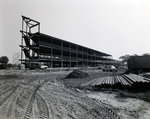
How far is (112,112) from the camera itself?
356 centimetres

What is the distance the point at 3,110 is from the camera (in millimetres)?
3707

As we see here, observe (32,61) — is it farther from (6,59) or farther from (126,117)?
(6,59)

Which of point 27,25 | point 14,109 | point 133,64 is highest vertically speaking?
point 27,25

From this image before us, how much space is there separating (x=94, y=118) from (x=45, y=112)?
160cm

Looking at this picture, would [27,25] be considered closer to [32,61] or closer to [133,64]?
[32,61]

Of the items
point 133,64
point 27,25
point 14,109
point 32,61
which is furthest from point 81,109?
point 27,25

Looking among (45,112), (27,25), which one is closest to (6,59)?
(27,25)

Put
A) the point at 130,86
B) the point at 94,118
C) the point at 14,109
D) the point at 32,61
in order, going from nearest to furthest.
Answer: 1. the point at 94,118
2. the point at 14,109
3. the point at 130,86
4. the point at 32,61

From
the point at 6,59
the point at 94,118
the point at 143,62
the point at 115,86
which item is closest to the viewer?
the point at 94,118

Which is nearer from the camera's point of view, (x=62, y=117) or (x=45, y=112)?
(x=62, y=117)

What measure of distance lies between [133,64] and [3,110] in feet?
66.3

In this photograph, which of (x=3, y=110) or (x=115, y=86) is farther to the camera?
(x=115, y=86)

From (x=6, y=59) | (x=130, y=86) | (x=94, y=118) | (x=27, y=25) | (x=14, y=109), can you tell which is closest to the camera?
(x=94, y=118)

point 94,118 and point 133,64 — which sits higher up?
point 133,64
